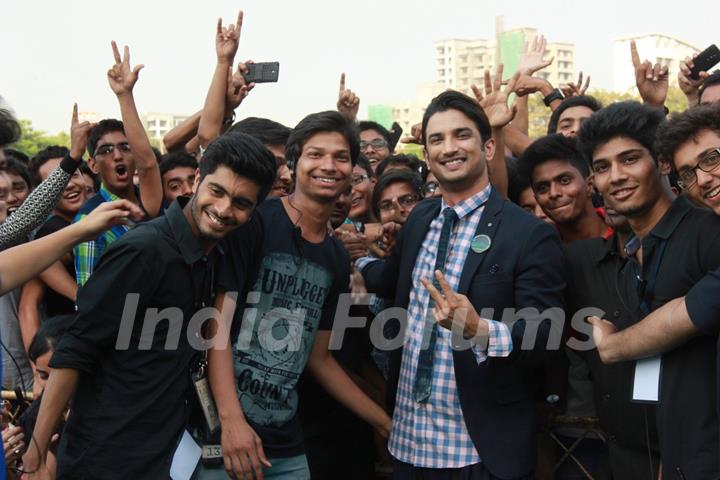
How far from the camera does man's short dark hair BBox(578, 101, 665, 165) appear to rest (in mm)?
4031

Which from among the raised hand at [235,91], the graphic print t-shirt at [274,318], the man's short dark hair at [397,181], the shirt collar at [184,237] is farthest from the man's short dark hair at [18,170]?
→ the shirt collar at [184,237]

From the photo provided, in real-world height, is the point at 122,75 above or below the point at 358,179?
above

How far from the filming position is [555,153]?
5.09m

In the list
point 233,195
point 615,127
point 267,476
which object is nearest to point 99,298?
point 233,195

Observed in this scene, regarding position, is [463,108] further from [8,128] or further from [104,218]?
[8,128]

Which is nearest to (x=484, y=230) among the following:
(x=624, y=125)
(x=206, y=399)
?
(x=624, y=125)

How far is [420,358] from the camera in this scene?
13.9 ft

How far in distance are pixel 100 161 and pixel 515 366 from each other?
11.2ft

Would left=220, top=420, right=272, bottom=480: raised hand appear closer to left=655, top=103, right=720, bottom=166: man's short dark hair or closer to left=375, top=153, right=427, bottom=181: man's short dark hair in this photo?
left=655, top=103, right=720, bottom=166: man's short dark hair

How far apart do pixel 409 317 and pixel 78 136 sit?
2.71 metres

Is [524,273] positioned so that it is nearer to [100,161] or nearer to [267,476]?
[267,476]

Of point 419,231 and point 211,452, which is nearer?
point 211,452

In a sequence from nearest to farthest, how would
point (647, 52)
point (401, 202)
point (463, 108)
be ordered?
point (463, 108), point (401, 202), point (647, 52)

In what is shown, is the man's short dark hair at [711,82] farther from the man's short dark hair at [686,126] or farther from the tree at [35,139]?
the tree at [35,139]
